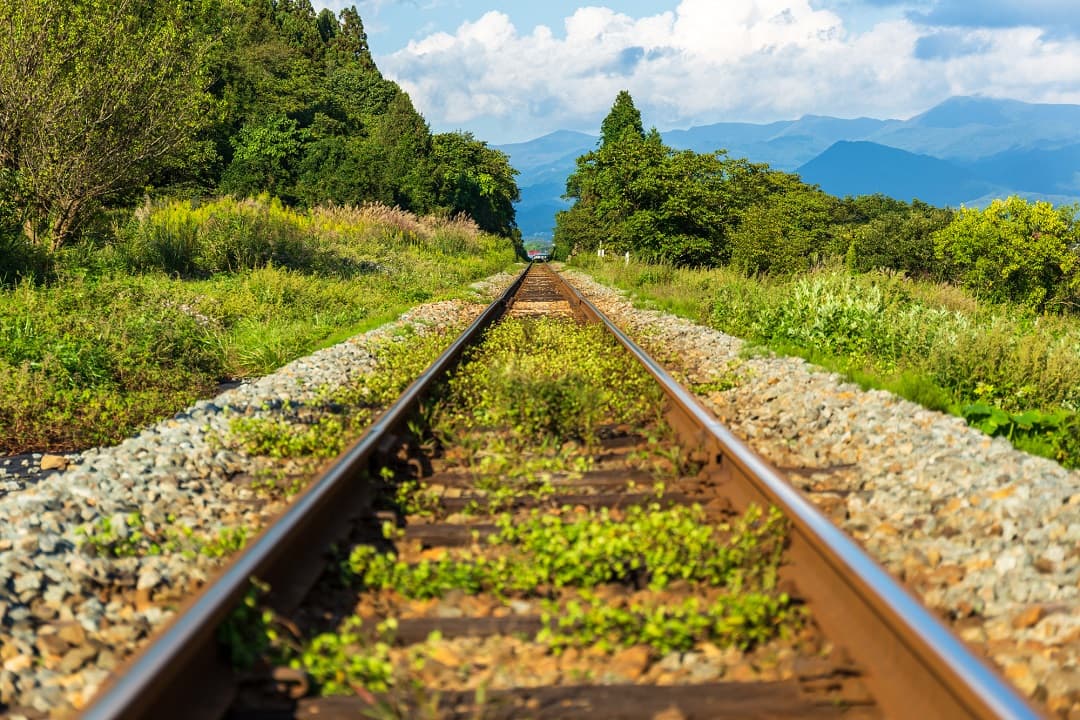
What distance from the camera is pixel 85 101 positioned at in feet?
41.6

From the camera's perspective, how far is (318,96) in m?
64.9

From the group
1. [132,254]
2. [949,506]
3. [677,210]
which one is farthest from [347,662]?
[677,210]

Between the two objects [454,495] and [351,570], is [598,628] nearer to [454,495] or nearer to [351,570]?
[351,570]

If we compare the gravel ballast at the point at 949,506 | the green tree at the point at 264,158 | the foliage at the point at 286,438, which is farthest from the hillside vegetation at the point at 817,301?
the green tree at the point at 264,158

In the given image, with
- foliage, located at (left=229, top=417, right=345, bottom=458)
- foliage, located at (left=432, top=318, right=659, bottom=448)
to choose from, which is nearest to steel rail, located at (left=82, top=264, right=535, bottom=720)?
foliage, located at (left=229, top=417, right=345, bottom=458)

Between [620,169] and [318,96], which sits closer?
[620,169]

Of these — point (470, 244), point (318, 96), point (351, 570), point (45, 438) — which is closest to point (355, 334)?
point (45, 438)

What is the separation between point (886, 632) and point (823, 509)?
1.65 metres

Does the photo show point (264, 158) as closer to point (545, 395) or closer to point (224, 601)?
point (545, 395)

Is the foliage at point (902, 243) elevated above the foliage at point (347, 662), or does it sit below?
above

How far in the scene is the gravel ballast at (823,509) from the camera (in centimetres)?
270

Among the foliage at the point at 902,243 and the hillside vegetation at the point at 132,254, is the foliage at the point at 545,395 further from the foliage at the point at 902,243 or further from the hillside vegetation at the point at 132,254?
the foliage at the point at 902,243

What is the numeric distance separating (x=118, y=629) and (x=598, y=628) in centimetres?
162

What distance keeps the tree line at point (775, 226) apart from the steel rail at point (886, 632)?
12753 mm
